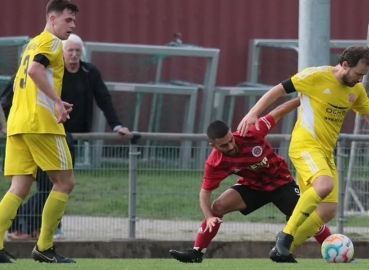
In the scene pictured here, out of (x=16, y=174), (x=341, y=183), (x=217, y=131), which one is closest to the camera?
(x=16, y=174)

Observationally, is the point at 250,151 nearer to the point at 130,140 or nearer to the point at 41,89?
the point at 41,89

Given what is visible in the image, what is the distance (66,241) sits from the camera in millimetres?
12977

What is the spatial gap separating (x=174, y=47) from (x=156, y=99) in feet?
3.23

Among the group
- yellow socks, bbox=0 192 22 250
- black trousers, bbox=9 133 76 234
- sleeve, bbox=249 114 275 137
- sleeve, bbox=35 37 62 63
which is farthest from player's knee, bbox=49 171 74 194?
black trousers, bbox=9 133 76 234

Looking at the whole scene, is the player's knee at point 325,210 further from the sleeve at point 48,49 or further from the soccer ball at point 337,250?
the sleeve at point 48,49

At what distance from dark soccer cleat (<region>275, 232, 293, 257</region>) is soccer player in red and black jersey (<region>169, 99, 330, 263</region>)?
64 cm

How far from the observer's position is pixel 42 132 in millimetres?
9633

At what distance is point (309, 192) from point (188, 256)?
4.03 ft

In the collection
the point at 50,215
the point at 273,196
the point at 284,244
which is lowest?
the point at 284,244

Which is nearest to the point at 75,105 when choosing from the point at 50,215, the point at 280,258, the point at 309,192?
the point at 50,215

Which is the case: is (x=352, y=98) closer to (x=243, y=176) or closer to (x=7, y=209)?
(x=243, y=176)

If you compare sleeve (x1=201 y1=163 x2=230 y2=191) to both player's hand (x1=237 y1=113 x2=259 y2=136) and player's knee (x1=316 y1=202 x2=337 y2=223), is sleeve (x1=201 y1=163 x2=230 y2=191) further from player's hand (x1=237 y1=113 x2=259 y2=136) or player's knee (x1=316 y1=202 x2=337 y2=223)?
player's knee (x1=316 y1=202 x2=337 y2=223)

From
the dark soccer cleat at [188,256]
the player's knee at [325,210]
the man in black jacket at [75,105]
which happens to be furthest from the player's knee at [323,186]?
the man in black jacket at [75,105]

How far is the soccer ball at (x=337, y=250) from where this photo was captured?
32.9ft
